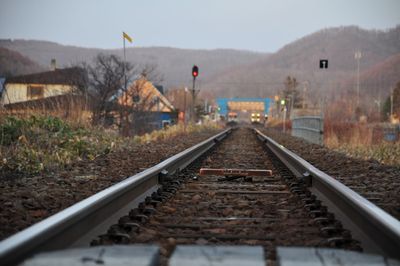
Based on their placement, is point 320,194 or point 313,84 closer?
point 320,194

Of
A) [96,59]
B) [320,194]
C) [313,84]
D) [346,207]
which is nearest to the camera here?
[346,207]

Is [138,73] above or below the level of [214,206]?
above

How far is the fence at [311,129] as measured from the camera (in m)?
19.6

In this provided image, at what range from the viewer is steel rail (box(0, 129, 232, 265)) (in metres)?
2.55

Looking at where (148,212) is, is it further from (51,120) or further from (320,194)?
(51,120)

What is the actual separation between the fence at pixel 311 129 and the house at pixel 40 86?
9488 mm

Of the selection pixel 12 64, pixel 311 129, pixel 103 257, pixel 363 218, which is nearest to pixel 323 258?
pixel 103 257

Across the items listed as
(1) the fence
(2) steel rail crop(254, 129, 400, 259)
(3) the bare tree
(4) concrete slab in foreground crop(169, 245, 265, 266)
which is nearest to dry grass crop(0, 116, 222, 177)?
(2) steel rail crop(254, 129, 400, 259)

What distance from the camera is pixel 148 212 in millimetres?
4539

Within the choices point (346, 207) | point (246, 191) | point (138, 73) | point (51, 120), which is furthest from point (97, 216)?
point (138, 73)

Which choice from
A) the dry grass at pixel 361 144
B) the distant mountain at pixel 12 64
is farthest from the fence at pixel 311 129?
the distant mountain at pixel 12 64

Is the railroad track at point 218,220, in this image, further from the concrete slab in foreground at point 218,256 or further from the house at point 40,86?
the house at point 40,86

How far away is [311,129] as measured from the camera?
883 inches

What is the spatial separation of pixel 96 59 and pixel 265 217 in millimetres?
36855
